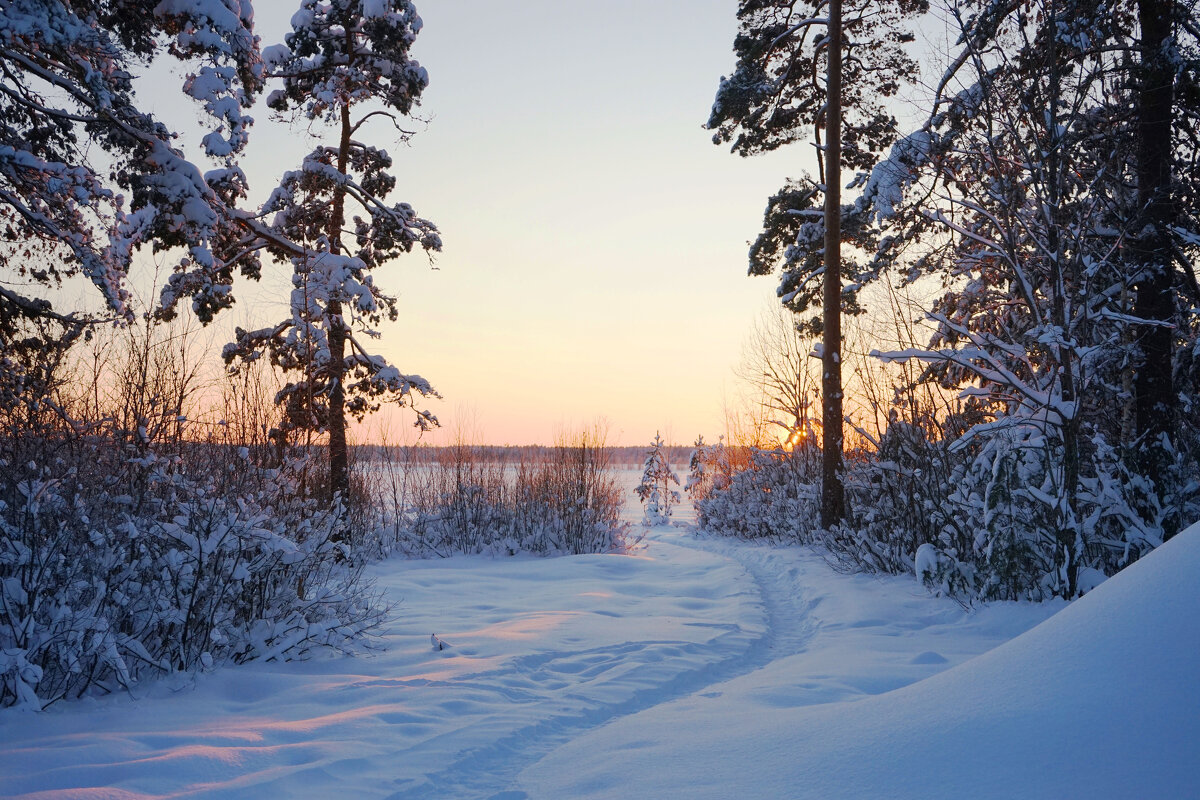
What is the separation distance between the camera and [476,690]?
4.64 metres

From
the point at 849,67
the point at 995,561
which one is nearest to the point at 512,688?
the point at 995,561

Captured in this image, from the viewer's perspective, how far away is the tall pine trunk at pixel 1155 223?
7.23 meters

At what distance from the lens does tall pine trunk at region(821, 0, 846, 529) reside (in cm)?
1232

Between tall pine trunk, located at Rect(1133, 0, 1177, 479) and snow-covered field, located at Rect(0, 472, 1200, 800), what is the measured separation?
3.05 meters

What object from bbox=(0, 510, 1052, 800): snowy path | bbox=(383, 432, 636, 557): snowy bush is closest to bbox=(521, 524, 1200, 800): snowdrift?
bbox=(0, 510, 1052, 800): snowy path

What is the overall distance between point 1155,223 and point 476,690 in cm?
799

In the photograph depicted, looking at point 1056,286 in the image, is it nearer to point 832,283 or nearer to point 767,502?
point 832,283

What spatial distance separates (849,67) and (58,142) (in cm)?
1271

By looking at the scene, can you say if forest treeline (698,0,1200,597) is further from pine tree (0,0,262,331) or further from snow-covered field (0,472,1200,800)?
pine tree (0,0,262,331)

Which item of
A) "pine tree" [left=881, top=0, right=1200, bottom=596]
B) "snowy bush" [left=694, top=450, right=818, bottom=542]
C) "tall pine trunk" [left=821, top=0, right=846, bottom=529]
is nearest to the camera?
"pine tree" [left=881, top=0, right=1200, bottom=596]

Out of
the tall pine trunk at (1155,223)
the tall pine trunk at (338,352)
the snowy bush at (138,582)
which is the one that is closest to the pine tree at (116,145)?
the snowy bush at (138,582)

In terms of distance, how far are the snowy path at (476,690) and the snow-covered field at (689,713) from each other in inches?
0.8

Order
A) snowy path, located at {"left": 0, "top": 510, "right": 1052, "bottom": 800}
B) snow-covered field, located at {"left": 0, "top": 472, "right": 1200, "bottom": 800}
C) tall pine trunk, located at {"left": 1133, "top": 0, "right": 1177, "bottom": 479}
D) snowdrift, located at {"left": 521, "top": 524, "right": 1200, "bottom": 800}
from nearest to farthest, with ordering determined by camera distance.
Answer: snowdrift, located at {"left": 521, "top": 524, "right": 1200, "bottom": 800}, snow-covered field, located at {"left": 0, "top": 472, "right": 1200, "bottom": 800}, snowy path, located at {"left": 0, "top": 510, "right": 1052, "bottom": 800}, tall pine trunk, located at {"left": 1133, "top": 0, "right": 1177, "bottom": 479}

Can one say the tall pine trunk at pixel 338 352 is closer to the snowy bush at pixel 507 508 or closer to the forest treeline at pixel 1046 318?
the snowy bush at pixel 507 508
